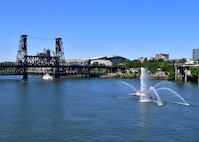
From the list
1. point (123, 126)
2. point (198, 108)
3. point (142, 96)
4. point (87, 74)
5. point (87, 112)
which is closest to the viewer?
point (123, 126)

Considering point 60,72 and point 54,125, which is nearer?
point 54,125

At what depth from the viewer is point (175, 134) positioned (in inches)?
785

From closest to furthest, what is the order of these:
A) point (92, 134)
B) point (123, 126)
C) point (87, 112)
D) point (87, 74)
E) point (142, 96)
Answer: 1. point (92, 134)
2. point (123, 126)
3. point (87, 112)
4. point (142, 96)
5. point (87, 74)

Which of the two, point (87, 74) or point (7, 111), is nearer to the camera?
point (7, 111)

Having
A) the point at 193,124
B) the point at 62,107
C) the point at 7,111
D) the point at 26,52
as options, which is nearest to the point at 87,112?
the point at 62,107

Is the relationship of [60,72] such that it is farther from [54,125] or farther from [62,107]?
[54,125]

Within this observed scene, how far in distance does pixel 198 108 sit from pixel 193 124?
21.8 feet

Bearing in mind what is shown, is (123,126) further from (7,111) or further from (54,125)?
(7,111)

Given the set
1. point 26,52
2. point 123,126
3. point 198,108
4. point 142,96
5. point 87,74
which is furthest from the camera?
point 87,74

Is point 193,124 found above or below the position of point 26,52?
below

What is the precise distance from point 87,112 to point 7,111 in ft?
18.0

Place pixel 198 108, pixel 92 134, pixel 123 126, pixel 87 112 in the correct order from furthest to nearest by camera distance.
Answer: pixel 198 108 → pixel 87 112 → pixel 123 126 → pixel 92 134

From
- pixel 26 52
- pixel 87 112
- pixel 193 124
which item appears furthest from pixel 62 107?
pixel 26 52

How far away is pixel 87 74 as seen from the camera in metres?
99.2
